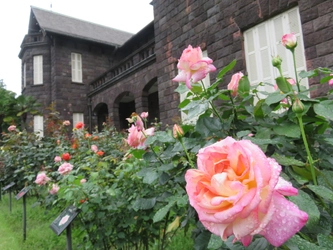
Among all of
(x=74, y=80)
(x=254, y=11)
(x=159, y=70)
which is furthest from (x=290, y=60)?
(x=74, y=80)

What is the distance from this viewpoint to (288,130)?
911 mm

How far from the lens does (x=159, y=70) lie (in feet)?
23.5

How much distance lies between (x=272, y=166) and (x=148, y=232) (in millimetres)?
2072

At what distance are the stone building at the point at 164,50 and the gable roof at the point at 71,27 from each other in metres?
0.09

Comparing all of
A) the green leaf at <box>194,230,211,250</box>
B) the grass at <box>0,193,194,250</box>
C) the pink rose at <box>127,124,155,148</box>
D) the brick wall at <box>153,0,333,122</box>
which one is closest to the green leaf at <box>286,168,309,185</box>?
the green leaf at <box>194,230,211,250</box>

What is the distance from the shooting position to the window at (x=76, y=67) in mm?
14117

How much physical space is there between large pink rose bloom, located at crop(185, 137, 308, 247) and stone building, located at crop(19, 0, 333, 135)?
4.22m

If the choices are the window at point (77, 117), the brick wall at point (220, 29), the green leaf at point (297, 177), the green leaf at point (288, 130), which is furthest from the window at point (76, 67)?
the green leaf at point (297, 177)

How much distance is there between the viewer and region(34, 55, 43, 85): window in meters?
14.5

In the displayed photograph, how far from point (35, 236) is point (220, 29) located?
496 centimetres

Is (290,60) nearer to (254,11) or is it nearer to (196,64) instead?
(254,11)

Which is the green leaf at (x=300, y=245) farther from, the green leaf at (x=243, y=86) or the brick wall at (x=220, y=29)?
the brick wall at (x=220, y=29)

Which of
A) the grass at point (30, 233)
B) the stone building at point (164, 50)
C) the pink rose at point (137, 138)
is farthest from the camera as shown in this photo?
the stone building at point (164, 50)

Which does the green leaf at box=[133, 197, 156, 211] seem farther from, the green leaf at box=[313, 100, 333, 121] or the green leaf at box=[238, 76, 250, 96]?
the green leaf at box=[313, 100, 333, 121]
